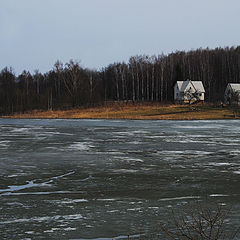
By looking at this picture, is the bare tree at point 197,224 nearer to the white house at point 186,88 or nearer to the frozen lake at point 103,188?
the frozen lake at point 103,188

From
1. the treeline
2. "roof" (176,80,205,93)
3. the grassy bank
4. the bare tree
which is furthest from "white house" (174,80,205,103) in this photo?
the bare tree

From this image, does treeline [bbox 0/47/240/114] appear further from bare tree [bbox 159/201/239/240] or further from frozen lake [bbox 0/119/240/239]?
bare tree [bbox 159/201/239/240]

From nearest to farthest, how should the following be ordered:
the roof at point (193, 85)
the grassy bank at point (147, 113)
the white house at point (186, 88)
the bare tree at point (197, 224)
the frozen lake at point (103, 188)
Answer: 1. the bare tree at point (197, 224)
2. the frozen lake at point (103, 188)
3. the grassy bank at point (147, 113)
4. the white house at point (186, 88)
5. the roof at point (193, 85)

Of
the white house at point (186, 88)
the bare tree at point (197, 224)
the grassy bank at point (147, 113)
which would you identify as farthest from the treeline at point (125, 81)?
the bare tree at point (197, 224)

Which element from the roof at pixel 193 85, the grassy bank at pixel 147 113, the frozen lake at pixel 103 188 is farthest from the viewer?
the roof at pixel 193 85

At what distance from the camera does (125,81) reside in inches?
3501

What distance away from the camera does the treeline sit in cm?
7638

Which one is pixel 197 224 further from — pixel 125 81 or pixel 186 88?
pixel 125 81

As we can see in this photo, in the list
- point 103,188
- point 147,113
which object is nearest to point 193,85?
point 147,113

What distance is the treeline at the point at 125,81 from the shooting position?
76375 millimetres

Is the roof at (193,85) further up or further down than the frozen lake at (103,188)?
further up

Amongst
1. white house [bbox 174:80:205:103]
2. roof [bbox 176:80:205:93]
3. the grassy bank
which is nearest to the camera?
the grassy bank

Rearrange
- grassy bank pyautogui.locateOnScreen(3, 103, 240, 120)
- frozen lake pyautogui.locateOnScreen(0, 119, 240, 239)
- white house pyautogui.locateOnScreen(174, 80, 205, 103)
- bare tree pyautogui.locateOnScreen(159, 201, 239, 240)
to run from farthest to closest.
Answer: white house pyautogui.locateOnScreen(174, 80, 205, 103)
grassy bank pyautogui.locateOnScreen(3, 103, 240, 120)
frozen lake pyautogui.locateOnScreen(0, 119, 240, 239)
bare tree pyautogui.locateOnScreen(159, 201, 239, 240)

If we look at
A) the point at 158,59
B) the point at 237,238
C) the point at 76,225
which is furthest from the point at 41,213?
the point at 158,59
